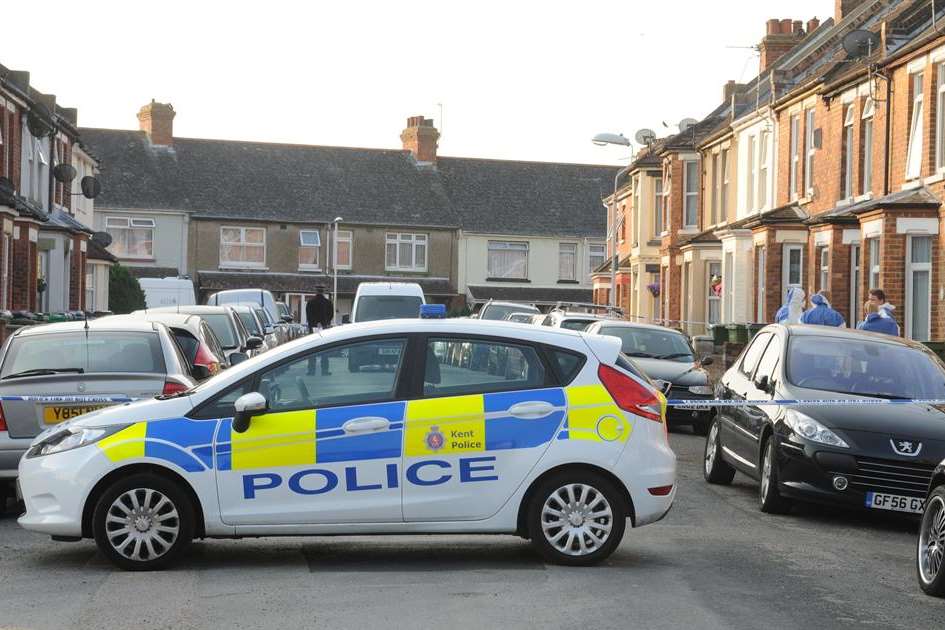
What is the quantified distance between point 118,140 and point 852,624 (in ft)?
220

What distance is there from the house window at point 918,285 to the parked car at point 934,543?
17.7 metres

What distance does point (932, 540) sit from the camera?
8859 millimetres

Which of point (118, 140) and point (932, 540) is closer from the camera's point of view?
point (932, 540)

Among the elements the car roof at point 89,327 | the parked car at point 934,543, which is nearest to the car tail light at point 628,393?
the parked car at point 934,543

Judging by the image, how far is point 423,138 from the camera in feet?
250

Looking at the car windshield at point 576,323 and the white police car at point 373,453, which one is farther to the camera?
the car windshield at point 576,323

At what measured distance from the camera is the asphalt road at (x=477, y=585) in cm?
777

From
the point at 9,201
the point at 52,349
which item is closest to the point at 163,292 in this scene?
the point at 9,201

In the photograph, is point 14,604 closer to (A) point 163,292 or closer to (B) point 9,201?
(B) point 9,201

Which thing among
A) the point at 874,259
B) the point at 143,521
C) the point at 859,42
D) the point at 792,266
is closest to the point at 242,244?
the point at 792,266

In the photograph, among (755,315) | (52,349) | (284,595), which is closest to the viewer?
(284,595)

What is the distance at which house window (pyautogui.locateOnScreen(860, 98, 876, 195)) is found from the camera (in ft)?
98.9

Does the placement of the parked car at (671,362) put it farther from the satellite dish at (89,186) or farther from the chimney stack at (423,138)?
the chimney stack at (423,138)

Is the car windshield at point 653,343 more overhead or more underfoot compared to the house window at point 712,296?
more underfoot
